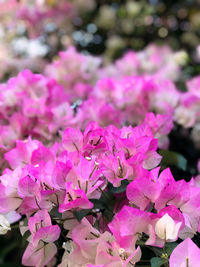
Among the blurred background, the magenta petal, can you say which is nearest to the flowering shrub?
the magenta petal

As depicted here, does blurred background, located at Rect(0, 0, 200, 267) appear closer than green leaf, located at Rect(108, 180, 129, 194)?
No

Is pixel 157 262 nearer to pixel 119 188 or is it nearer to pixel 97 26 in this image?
pixel 119 188

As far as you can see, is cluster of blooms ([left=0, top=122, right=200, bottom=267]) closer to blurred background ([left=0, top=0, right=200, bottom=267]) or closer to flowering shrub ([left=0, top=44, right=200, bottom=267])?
flowering shrub ([left=0, top=44, right=200, bottom=267])

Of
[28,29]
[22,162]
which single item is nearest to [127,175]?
[22,162]

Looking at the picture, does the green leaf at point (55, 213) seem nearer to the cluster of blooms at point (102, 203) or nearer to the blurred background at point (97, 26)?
the cluster of blooms at point (102, 203)

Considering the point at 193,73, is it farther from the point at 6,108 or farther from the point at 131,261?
the point at 131,261

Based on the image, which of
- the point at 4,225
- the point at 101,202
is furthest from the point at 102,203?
the point at 4,225

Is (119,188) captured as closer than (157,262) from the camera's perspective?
No

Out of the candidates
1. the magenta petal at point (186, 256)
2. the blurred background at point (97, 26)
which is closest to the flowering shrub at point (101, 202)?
the magenta petal at point (186, 256)

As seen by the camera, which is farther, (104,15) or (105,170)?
(104,15)
